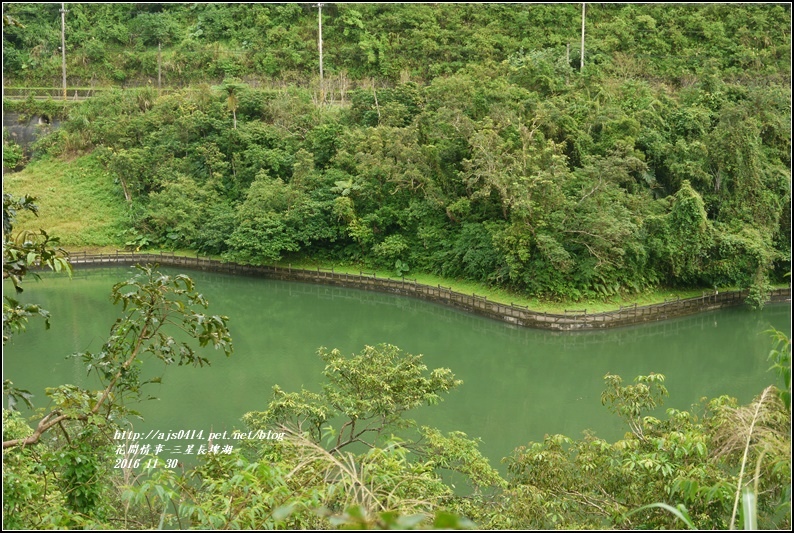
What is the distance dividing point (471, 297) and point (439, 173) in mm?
3514

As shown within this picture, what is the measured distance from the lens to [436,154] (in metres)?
17.5

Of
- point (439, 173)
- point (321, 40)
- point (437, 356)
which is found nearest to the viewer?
point (437, 356)

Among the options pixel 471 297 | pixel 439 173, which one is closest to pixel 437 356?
pixel 471 297

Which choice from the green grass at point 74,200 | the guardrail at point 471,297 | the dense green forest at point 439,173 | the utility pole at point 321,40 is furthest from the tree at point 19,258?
the utility pole at point 321,40

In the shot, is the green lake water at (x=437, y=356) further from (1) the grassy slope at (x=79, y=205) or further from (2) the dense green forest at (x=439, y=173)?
(1) the grassy slope at (x=79, y=205)

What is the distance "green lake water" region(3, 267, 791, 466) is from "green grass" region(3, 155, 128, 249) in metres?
2.62

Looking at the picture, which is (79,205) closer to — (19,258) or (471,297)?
(471,297)

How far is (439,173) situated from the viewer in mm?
17719

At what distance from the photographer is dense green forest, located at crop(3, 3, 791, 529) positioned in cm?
539

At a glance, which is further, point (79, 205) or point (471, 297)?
point (79, 205)

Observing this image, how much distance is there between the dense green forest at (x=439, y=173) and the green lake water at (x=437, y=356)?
2.43 ft

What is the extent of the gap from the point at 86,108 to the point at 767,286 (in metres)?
18.8

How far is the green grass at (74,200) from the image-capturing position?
20.3m

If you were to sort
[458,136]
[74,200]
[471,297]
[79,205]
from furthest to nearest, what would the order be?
[74,200] < [79,205] < [458,136] < [471,297]
